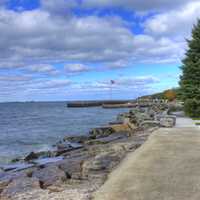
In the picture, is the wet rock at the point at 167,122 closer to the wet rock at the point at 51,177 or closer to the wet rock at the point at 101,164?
the wet rock at the point at 101,164

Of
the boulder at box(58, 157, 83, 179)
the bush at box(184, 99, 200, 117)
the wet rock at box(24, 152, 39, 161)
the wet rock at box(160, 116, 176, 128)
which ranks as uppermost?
the bush at box(184, 99, 200, 117)

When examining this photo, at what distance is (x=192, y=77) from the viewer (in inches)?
989

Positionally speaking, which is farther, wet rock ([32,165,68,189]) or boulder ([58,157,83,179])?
boulder ([58,157,83,179])

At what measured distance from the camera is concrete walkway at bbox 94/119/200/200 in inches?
230

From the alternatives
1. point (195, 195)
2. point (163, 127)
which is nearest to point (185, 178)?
point (195, 195)

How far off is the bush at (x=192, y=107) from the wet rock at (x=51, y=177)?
16.8 m

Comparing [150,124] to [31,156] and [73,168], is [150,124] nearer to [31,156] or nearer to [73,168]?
[31,156]

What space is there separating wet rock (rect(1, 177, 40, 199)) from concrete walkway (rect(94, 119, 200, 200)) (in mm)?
1383

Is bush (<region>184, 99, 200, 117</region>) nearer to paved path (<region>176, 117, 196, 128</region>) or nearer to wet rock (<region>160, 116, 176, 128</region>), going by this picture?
paved path (<region>176, 117, 196, 128</region>)

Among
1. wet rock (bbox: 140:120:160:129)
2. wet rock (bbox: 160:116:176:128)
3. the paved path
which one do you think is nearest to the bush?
the paved path

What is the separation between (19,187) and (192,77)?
20024 millimetres

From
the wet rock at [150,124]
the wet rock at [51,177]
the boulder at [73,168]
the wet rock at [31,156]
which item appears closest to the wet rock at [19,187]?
the wet rock at [51,177]

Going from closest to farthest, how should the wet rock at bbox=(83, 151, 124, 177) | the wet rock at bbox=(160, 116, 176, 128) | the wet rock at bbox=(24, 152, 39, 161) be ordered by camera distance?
the wet rock at bbox=(83, 151, 124, 177) → the wet rock at bbox=(24, 152, 39, 161) → the wet rock at bbox=(160, 116, 176, 128)

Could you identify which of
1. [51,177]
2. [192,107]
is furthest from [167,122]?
[51,177]
